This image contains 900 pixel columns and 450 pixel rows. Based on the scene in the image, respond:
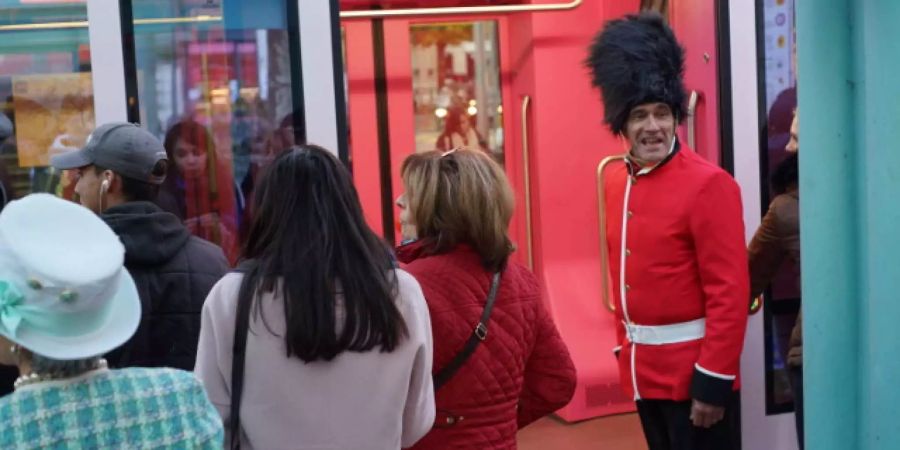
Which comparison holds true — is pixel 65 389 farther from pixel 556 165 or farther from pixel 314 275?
pixel 556 165

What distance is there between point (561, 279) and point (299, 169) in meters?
3.63

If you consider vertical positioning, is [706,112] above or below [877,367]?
above

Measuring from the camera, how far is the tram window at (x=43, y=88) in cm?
388

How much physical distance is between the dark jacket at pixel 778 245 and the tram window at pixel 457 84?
2.41 meters

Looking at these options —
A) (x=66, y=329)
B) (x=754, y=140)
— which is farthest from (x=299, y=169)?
(x=754, y=140)

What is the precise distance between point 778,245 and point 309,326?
2.07 m

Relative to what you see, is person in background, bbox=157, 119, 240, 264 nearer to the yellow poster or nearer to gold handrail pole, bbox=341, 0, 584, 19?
the yellow poster

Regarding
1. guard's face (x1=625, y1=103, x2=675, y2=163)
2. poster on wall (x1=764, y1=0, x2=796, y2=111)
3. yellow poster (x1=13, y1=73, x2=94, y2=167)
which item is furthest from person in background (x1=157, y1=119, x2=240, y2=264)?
poster on wall (x1=764, y1=0, x2=796, y2=111)

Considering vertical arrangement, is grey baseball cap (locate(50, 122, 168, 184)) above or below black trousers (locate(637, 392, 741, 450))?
above

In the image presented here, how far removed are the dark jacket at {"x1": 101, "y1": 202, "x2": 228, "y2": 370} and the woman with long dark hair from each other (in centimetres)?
60

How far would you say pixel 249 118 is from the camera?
3.94 m

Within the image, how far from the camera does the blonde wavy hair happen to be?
2889 millimetres

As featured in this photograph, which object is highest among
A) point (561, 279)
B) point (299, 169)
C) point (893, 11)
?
point (893, 11)

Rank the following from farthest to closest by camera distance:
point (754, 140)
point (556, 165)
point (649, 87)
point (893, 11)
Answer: point (556, 165) → point (754, 140) → point (649, 87) → point (893, 11)
